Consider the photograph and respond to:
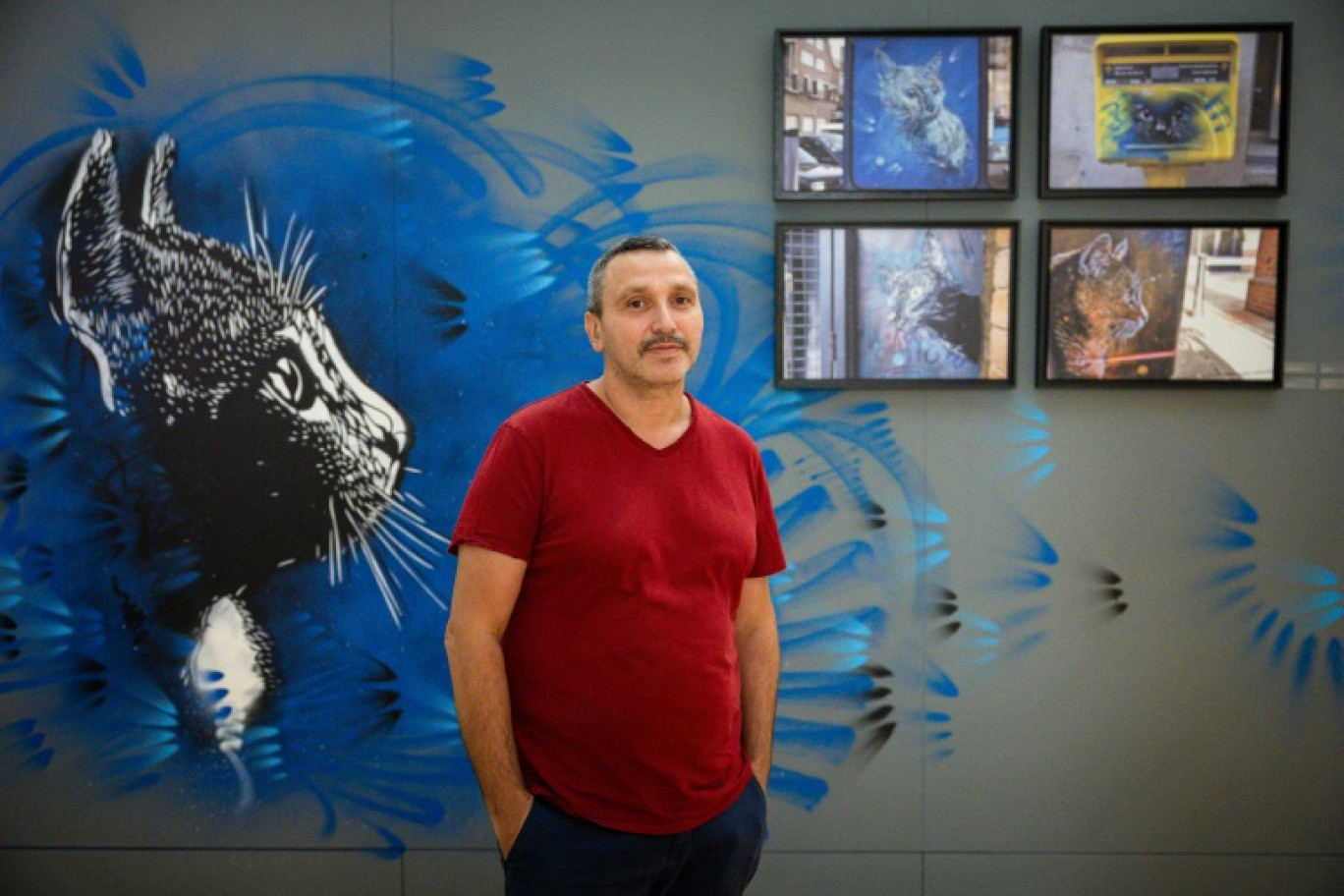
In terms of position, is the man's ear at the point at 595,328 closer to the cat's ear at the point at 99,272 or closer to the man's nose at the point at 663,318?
the man's nose at the point at 663,318

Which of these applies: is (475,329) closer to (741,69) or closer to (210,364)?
(210,364)

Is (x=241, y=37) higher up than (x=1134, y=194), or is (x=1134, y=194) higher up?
(x=241, y=37)

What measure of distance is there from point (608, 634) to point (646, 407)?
14.3 inches

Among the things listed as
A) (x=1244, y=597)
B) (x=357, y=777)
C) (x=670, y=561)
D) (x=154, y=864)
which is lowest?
(x=154, y=864)

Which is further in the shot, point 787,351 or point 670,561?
point 787,351

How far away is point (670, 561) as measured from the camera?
1.62 metres

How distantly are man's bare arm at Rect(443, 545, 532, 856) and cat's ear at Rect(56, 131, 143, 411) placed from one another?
1506mm

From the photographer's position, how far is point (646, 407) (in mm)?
1695

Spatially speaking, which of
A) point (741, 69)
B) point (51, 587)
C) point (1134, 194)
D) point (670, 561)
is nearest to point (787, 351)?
point (741, 69)

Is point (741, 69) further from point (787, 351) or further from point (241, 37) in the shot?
point (241, 37)

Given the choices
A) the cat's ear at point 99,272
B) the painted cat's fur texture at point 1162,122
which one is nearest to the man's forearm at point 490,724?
the cat's ear at point 99,272

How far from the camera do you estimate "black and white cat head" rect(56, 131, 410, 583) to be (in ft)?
8.54

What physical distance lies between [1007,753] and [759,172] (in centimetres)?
154

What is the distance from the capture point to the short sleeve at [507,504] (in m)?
1.57
